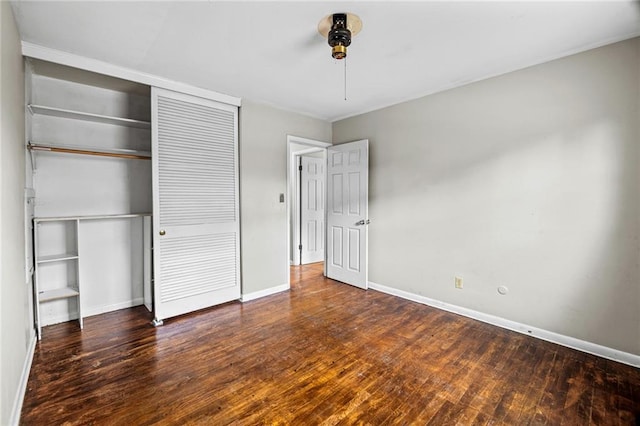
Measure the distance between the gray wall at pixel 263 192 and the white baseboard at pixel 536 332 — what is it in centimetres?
164

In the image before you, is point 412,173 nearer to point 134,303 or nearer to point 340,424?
point 340,424

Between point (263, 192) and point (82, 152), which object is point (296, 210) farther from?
point (82, 152)

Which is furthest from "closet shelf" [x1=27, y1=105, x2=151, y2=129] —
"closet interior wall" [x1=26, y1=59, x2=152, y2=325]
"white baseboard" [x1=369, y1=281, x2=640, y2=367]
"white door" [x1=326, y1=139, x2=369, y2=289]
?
"white baseboard" [x1=369, y1=281, x2=640, y2=367]

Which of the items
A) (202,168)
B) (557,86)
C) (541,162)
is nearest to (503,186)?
(541,162)

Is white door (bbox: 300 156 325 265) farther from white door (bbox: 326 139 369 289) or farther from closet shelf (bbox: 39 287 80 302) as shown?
closet shelf (bbox: 39 287 80 302)

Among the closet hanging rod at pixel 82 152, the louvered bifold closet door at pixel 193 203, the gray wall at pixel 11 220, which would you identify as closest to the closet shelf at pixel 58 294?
the gray wall at pixel 11 220

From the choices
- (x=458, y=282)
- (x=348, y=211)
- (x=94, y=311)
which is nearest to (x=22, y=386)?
(x=94, y=311)

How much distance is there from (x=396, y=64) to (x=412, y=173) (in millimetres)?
1292

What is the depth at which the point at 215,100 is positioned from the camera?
326 cm

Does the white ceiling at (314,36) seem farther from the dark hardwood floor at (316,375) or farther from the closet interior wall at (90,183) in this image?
the dark hardwood floor at (316,375)

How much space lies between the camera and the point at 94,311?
3.06 m

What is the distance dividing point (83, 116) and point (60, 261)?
1401mm

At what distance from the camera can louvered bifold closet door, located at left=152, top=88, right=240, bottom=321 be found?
2939 millimetres

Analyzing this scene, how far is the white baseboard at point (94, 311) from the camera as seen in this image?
2836mm
